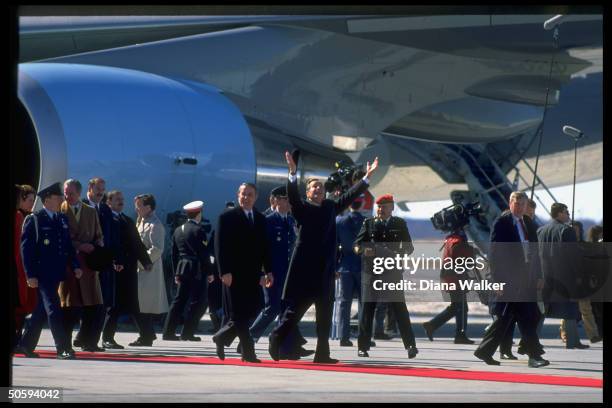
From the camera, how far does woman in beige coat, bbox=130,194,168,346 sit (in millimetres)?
11969

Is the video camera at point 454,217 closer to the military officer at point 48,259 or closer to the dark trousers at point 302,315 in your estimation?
the dark trousers at point 302,315

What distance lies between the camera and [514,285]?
9.60m

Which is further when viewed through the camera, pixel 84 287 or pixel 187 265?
pixel 187 265

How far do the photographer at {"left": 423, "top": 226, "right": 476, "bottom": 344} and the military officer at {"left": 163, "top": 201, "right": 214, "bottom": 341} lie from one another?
8.06ft

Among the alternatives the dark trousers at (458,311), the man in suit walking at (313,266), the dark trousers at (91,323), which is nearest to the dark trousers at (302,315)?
the man in suit walking at (313,266)

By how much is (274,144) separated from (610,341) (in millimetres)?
8461

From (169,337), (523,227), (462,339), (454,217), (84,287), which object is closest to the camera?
(84,287)

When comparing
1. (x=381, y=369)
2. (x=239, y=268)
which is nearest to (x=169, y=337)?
(x=239, y=268)

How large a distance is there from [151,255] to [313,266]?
3.10 meters

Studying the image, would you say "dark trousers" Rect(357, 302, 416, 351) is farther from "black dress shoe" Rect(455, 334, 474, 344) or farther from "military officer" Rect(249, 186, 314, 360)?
"black dress shoe" Rect(455, 334, 474, 344)

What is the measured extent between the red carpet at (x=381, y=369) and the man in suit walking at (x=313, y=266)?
227mm

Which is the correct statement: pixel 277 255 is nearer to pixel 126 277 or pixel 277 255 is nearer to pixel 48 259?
pixel 126 277

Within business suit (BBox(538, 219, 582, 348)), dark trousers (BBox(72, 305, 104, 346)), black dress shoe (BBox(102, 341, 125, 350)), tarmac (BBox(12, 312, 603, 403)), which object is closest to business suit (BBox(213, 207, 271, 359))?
tarmac (BBox(12, 312, 603, 403))
